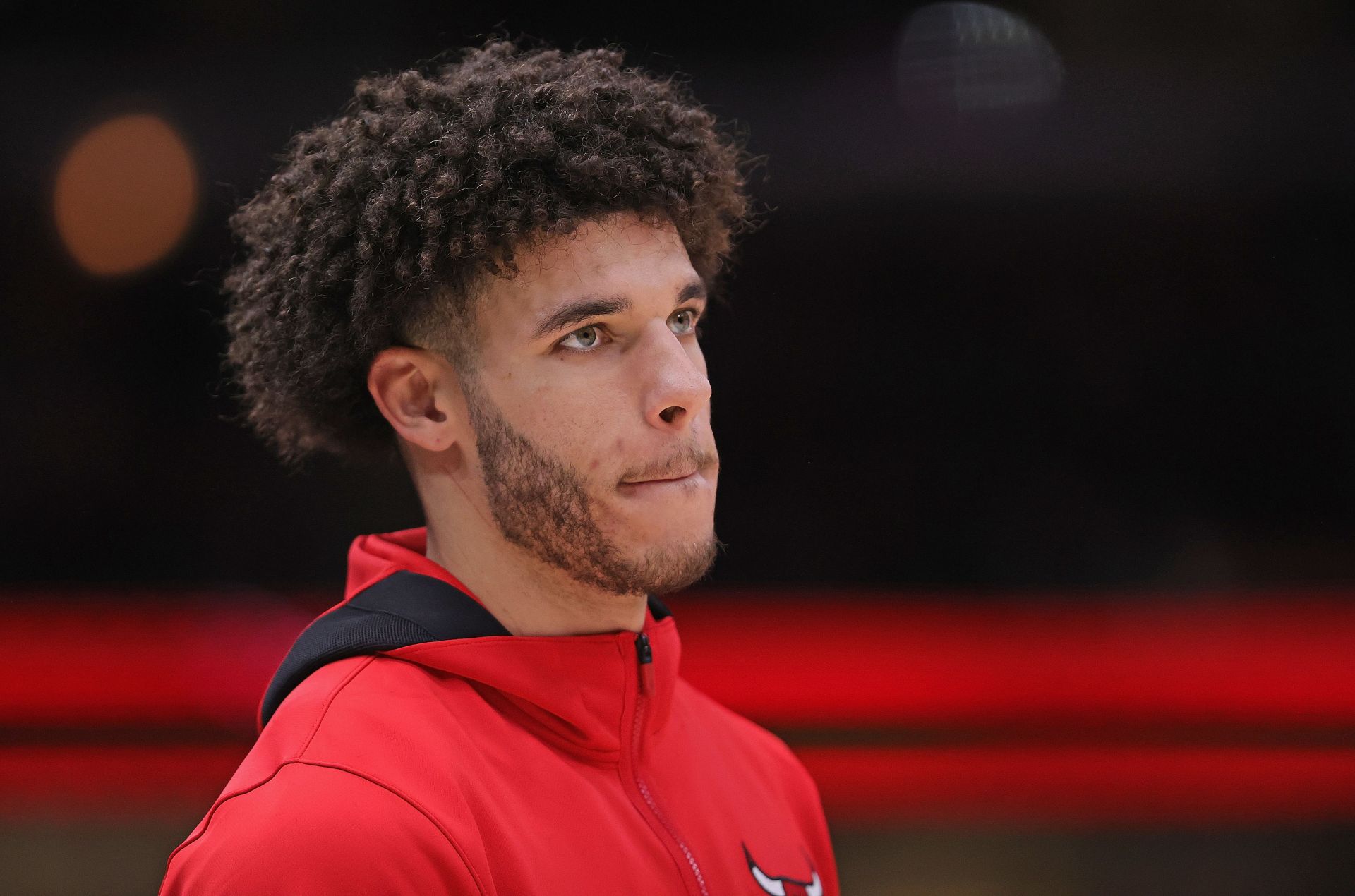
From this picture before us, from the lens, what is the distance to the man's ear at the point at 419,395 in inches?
49.1

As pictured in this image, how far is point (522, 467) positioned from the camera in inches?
46.9

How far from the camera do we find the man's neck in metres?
1.22

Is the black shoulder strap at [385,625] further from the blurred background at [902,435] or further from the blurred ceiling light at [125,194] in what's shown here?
the blurred ceiling light at [125,194]

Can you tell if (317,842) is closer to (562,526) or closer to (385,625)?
(385,625)

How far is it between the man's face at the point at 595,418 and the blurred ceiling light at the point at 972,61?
1.66m

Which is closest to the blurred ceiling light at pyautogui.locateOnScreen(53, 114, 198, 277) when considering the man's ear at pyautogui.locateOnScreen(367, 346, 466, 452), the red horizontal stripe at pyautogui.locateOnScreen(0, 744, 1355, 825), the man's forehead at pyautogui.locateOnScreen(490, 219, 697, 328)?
the red horizontal stripe at pyautogui.locateOnScreen(0, 744, 1355, 825)

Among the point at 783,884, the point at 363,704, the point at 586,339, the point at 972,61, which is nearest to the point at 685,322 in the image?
the point at 586,339

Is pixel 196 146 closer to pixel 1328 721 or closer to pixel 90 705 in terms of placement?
pixel 90 705

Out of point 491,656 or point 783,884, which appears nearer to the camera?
point 491,656

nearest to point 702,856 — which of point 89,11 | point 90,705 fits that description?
point 90,705

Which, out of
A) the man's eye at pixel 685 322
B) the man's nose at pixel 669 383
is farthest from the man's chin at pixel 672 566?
the man's eye at pixel 685 322

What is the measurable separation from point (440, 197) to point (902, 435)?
→ 1.65 meters

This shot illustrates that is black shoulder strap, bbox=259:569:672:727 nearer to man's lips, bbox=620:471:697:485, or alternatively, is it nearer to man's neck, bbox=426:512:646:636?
man's neck, bbox=426:512:646:636

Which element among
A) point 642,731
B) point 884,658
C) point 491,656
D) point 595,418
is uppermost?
point 595,418
